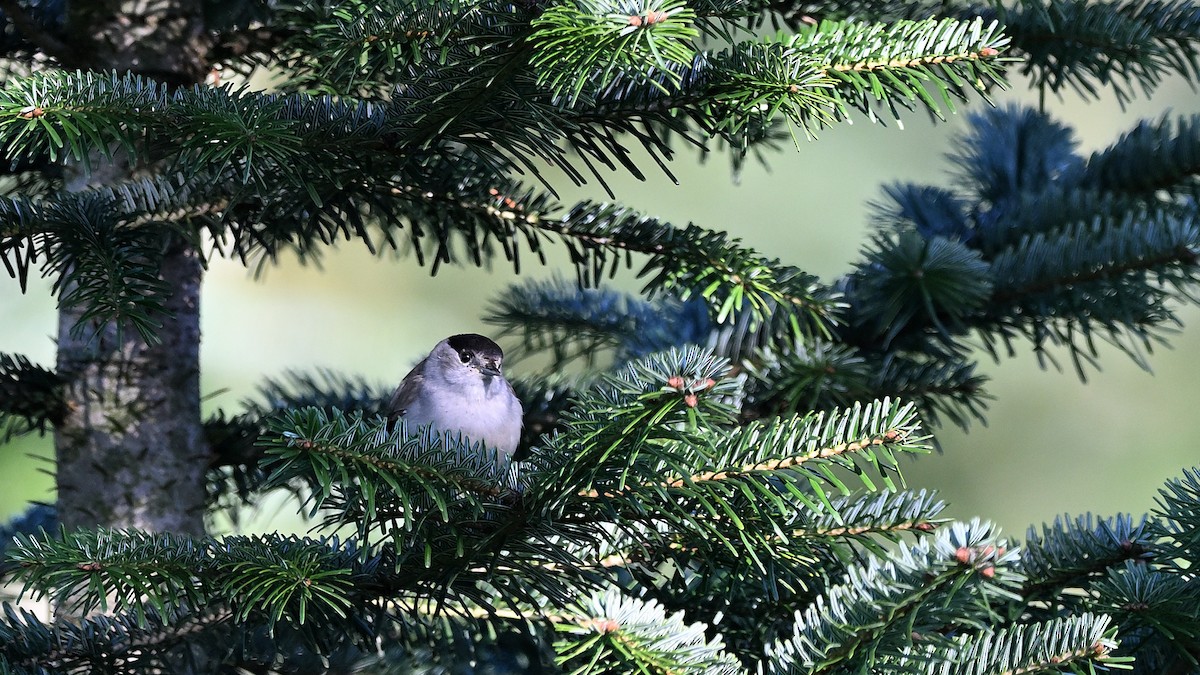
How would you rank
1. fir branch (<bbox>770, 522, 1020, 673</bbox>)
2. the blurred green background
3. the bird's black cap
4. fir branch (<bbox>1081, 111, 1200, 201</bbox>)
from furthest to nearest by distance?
the blurred green background → the bird's black cap → fir branch (<bbox>1081, 111, 1200, 201</bbox>) → fir branch (<bbox>770, 522, 1020, 673</bbox>)

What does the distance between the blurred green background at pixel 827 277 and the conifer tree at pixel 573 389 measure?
274cm

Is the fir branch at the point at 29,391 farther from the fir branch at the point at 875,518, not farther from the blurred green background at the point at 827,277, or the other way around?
the blurred green background at the point at 827,277

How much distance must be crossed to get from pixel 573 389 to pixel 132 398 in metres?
0.57

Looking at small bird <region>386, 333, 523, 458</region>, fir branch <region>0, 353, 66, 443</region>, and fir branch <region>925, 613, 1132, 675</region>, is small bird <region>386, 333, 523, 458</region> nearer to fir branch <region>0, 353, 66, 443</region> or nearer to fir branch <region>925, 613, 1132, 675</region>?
fir branch <region>0, 353, 66, 443</region>

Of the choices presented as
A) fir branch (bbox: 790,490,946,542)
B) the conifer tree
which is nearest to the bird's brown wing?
the conifer tree

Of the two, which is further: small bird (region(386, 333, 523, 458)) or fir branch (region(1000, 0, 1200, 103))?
small bird (region(386, 333, 523, 458))

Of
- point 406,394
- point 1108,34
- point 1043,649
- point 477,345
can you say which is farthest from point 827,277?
point 1043,649

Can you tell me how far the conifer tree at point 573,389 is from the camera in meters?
0.83

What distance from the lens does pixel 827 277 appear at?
4.07 metres

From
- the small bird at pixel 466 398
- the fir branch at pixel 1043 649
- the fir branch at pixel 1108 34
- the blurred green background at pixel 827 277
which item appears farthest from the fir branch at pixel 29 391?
the blurred green background at pixel 827 277

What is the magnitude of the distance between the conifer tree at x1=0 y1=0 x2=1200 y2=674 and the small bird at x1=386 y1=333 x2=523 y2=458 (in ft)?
0.90

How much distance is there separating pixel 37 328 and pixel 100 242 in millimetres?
2881

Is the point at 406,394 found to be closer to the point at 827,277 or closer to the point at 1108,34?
the point at 1108,34

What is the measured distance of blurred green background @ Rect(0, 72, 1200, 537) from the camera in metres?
4.36
